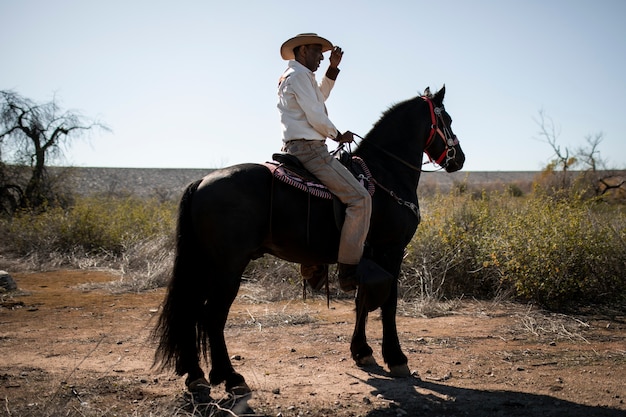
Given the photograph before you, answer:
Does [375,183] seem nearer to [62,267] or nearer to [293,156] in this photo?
[293,156]

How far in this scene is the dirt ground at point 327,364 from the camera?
4488 millimetres

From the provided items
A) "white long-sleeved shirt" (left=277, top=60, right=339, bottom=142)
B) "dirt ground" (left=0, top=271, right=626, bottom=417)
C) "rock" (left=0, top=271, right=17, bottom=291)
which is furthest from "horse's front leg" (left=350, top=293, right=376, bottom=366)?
"rock" (left=0, top=271, right=17, bottom=291)

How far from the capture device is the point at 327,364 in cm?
575

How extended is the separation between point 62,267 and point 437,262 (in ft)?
31.3

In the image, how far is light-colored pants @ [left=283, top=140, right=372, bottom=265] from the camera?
508cm

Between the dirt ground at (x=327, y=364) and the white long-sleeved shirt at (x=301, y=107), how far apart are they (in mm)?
2412

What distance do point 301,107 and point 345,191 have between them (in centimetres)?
90

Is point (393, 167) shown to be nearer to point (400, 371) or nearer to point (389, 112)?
point (389, 112)

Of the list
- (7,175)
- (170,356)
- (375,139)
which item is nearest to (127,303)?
(170,356)

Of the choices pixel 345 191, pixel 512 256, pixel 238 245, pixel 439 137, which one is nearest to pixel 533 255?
pixel 512 256

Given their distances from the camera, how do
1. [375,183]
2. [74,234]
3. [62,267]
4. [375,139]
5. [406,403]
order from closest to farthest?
[406,403], [375,183], [375,139], [62,267], [74,234]

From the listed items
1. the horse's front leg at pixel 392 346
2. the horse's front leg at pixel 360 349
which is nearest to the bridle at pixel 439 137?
the horse's front leg at pixel 392 346

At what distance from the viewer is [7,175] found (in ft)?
58.9

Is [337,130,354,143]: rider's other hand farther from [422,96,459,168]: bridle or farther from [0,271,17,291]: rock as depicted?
[0,271,17,291]: rock
